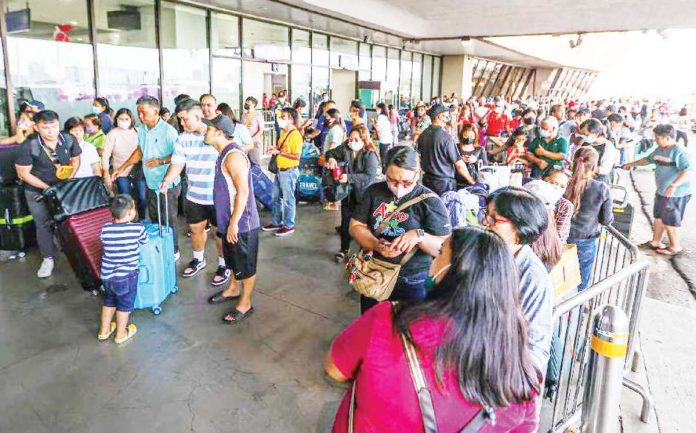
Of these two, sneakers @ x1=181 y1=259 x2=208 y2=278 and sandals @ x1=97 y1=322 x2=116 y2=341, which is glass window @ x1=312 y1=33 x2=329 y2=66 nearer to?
sneakers @ x1=181 y1=259 x2=208 y2=278

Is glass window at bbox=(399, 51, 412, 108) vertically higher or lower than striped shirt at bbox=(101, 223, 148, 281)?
higher

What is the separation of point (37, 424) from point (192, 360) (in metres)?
1.01

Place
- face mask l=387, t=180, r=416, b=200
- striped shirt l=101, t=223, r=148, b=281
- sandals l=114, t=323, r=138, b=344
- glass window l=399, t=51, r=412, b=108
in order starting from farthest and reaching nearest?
1. glass window l=399, t=51, r=412, b=108
2. sandals l=114, t=323, r=138, b=344
3. striped shirt l=101, t=223, r=148, b=281
4. face mask l=387, t=180, r=416, b=200

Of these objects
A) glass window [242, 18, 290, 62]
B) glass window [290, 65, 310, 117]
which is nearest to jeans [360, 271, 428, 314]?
glass window [242, 18, 290, 62]

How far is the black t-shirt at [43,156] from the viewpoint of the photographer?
16.3 ft

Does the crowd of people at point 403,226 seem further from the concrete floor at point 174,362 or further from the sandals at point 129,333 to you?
the concrete floor at point 174,362

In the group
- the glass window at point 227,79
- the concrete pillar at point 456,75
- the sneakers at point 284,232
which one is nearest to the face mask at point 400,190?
the sneakers at point 284,232

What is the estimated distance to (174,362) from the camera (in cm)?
364

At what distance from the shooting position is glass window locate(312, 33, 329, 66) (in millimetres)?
14047

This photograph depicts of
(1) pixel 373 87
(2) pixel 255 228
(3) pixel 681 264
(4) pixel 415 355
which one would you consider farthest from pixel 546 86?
(4) pixel 415 355

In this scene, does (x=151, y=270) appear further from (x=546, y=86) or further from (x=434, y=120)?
(x=546, y=86)

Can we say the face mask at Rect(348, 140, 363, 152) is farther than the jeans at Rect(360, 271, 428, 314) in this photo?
Yes

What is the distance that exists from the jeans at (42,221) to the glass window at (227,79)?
5.97m

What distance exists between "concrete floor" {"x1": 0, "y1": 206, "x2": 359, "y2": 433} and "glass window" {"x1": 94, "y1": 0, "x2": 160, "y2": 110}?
4492 mm
